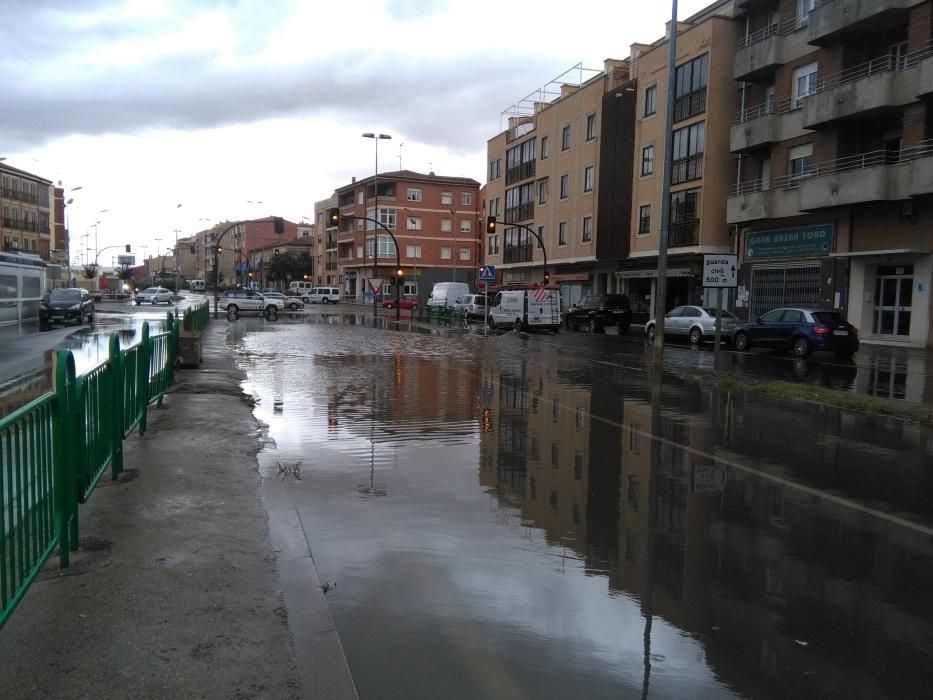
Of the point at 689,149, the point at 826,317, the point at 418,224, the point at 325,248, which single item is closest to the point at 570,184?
the point at 689,149

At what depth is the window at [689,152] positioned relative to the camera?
35.8 meters

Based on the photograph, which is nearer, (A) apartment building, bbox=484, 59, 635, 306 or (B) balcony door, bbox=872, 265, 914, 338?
(B) balcony door, bbox=872, 265, 914, 338

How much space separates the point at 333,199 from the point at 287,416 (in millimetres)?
96647

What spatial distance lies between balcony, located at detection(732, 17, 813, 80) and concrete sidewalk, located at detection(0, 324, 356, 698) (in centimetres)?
3123

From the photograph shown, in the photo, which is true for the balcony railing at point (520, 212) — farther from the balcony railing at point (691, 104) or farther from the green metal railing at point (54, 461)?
the green metal railing at point (54, 461)

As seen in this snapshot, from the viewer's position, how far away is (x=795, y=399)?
45.2 ft

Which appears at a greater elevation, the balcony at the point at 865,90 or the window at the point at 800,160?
the balcony at the point at 865,90

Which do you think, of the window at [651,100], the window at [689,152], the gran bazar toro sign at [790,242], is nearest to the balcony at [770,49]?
the window at [689,152]

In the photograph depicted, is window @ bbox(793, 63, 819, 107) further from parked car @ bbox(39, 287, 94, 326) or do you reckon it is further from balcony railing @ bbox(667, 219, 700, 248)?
parked car @ bbox(39, 287, 94, 326)

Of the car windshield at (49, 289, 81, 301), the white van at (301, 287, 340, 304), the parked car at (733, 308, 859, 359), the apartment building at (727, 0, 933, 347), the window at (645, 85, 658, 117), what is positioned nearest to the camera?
the parked car at (733, 308, 859, 359)

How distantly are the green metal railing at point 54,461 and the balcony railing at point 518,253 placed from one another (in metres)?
48.0

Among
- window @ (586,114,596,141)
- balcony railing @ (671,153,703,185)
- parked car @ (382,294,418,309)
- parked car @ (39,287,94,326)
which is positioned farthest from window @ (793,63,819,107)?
parked car @ (382,294,418,309)

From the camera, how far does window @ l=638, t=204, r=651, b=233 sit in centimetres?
4022

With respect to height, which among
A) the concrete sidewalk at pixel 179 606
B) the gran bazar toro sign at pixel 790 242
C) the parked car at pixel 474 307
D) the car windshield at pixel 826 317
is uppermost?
the gran bazar toro sign at pixel 790 242
